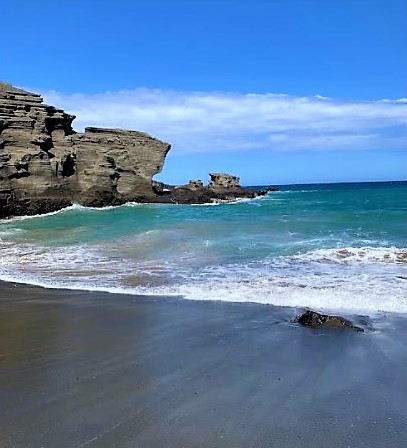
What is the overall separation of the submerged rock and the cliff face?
28.8m

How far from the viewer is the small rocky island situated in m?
34.2

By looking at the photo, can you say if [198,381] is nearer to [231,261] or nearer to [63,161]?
[231,261]

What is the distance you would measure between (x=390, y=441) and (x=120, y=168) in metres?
39.2

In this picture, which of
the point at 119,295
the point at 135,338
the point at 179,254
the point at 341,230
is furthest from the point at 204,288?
the point at 341,230

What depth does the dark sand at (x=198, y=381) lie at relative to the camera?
386 cm

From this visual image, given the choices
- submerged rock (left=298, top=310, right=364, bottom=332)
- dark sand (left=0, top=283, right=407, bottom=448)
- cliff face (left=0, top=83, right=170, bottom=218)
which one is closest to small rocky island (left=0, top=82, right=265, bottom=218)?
cliff face (left=0, top=83, right=170, bottom=218)

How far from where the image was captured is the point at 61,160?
3756 cm

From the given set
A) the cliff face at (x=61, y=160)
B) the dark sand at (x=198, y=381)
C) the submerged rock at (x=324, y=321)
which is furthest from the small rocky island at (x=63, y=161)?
the submerged rock at (x=324, y=321)

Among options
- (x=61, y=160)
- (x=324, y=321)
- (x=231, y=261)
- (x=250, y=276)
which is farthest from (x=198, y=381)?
(x=61, y=160)

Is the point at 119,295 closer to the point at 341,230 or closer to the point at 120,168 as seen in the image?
the point at 341,230

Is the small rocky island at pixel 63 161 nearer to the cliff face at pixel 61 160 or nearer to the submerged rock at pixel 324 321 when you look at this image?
the cliff face at pixel 61 160

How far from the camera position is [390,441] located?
3.79 metres

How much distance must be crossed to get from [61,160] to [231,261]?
2755 cm

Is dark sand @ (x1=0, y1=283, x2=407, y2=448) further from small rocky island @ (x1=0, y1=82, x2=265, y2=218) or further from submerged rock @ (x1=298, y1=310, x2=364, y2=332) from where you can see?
small rocky island @ (x1=0, y1=82, x2=265, y2=218)
